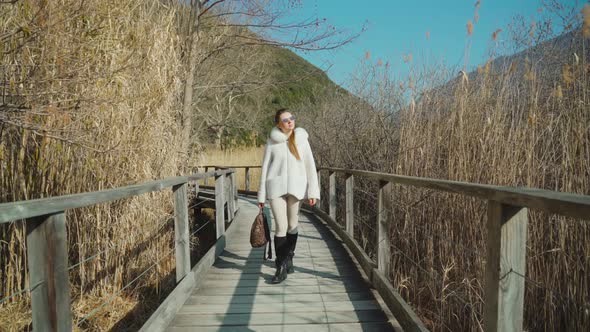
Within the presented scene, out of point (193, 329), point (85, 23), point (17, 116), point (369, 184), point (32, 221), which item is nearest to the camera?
point (32, 221)

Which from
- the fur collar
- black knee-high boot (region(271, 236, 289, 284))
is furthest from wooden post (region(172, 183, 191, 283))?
the fur collar

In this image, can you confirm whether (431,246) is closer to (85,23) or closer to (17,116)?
(17,116)

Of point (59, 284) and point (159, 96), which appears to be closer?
point (59, 284)

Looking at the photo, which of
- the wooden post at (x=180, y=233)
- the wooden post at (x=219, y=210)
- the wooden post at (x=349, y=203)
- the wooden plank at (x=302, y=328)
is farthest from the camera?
the wooden post at (x=219, y=210)

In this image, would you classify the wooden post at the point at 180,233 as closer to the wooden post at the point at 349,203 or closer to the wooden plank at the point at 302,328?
the wooden plank at the point at 302,328

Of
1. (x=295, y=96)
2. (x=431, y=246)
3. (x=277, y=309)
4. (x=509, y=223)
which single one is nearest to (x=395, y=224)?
(x=431, y=246)

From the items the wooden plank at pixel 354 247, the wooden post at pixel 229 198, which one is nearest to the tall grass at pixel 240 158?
the wooden post at pixel 229 198

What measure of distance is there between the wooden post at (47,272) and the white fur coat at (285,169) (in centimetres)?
212

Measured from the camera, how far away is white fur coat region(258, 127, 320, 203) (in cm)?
353

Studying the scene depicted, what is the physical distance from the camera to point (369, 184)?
5949 mm

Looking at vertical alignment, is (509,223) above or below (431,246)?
above

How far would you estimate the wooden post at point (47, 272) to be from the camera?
1.46 metres

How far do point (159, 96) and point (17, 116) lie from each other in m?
2.08

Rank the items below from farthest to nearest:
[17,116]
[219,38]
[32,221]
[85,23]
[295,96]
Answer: [295,96] < [219,38] < [85,23] < [17,116] < [32,221]
